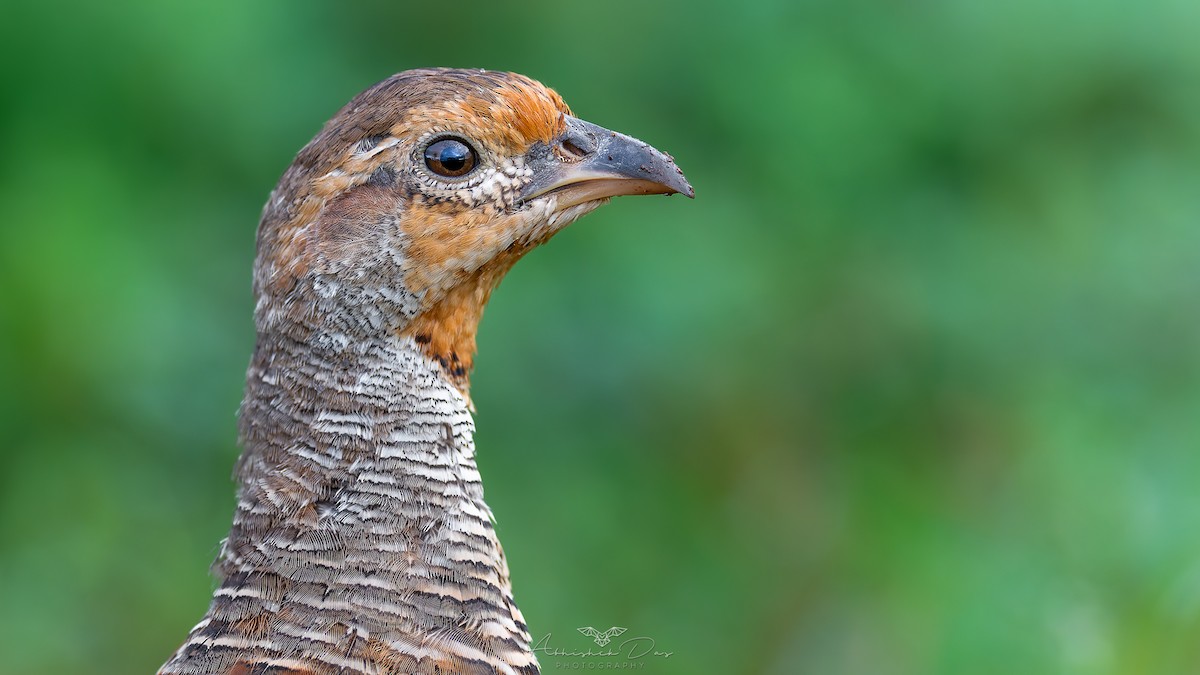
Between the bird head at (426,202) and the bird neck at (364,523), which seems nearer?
the bird neck at (364,523)

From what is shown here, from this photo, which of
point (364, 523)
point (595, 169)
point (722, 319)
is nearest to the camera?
point (364, 523)

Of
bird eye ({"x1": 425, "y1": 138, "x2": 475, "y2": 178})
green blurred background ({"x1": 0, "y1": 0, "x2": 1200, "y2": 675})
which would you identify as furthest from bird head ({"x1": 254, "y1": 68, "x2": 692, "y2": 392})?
green blurred background ({"x1": 0, "y1": 0, "x2": 1200, "y2": 675})

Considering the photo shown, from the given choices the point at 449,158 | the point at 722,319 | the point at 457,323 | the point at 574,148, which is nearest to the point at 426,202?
the point at 449,158

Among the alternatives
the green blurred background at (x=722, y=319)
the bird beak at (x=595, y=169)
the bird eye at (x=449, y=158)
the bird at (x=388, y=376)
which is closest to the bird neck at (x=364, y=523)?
the bird at (x=388, y=376)

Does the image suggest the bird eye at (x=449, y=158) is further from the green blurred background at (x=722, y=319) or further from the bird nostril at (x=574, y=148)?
the green blurred background at (x=722, y=319)

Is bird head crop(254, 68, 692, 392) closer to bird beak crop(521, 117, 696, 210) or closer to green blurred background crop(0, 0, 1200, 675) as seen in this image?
bird beak crop(521, 117, 696, 210)

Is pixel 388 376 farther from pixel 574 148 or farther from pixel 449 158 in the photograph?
pixel 574 148

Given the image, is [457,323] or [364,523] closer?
[364,523]
